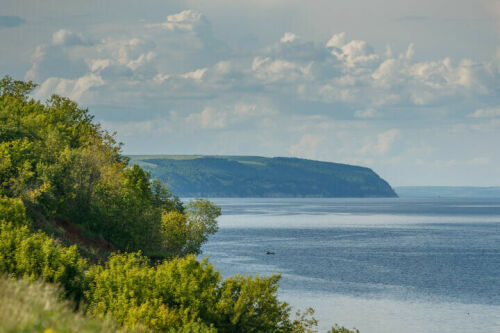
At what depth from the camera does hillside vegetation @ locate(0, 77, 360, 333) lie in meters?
36.7

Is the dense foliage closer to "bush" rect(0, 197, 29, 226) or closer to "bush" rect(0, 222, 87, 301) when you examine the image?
"bush" rect(0, 197, 29, 226)

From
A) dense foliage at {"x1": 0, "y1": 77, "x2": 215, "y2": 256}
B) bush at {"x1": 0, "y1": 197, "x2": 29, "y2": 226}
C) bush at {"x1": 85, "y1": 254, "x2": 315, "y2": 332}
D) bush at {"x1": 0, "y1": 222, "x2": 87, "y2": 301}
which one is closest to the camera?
bush at {"x1": 85, "y1": 254, "x2": 315, "y2": 332}

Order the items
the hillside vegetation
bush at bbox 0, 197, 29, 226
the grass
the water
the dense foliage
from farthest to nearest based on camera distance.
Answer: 1. the water
2. the dense foliage
3. bush at bbox 0, 197, 29, 226
4. the hillside vegetation
5. the grass

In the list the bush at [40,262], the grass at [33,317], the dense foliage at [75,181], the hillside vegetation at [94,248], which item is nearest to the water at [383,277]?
the hillside vegetation at [94,248]

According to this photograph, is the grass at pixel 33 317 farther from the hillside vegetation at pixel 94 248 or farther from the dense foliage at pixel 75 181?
the dense foliage at pixel 75 181

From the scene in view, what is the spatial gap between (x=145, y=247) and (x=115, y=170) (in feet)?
38.5

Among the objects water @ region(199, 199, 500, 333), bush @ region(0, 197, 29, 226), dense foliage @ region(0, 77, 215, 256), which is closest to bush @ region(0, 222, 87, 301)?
bush @ region(0, 197, 29, 226)

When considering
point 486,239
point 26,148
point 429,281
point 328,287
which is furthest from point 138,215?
point 486,239

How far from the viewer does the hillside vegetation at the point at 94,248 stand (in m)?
36.7

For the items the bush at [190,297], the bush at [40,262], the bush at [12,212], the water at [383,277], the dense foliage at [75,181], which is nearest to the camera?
the bush at [190,297]

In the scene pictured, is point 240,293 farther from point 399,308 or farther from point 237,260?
point 237,260

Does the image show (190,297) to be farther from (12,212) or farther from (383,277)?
(383,277)

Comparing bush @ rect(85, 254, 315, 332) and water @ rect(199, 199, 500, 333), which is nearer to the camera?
bush @ rect(85, 254, 315, 332)

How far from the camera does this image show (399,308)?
88.2m
